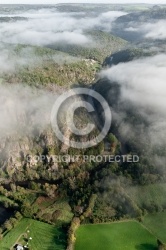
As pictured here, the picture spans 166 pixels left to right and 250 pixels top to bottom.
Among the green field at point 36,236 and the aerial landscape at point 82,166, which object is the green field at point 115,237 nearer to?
the aerial landscape at point 82,166

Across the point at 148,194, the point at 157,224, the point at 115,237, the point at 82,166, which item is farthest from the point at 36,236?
the point at 148,194

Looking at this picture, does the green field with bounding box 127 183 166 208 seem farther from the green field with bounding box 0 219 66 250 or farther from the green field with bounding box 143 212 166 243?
the green field with bounding box 0 219 66 250

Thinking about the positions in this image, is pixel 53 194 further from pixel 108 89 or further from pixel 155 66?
pixel 155 66

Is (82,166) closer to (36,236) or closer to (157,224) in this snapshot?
(36,236)

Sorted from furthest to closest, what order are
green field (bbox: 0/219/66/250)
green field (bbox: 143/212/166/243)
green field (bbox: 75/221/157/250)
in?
green field (bbox: 143/212/166/243), green field (bbox: 0/219/66/250), green field (bbox: 75/221/157/250)

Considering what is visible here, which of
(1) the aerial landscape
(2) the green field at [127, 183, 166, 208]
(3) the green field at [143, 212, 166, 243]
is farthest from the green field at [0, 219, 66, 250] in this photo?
(2) the green field at [127, 183, 166, 208]

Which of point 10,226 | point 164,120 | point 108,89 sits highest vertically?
point 108,89

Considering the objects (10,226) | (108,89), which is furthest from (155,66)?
(10,226)
